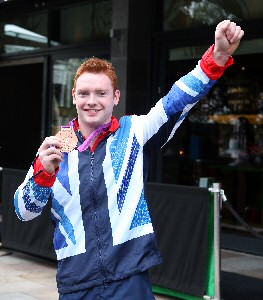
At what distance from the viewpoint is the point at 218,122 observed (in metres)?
10.8

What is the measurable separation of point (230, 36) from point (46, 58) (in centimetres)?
932

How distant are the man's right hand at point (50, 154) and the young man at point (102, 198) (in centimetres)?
13

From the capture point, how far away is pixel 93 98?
2295mm

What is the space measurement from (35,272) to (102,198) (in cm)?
531

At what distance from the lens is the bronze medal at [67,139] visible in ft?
7.12

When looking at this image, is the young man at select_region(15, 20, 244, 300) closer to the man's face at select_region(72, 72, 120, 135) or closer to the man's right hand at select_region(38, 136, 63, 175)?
the man's face at select_region(72, 72, 120, 135)

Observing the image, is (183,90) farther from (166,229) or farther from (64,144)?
(166,229)

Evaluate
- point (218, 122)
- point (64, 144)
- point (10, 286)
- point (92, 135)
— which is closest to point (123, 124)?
point (92, 135)

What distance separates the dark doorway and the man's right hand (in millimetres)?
9593

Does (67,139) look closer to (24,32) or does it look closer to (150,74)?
(150,74)

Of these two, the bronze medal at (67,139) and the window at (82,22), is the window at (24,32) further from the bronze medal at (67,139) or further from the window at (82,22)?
the bronze medal at (67,139)

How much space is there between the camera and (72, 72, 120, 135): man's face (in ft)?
7.57

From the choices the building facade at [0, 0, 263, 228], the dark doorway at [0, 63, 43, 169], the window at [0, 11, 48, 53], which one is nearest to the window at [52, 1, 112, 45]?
the building facade at [0, 0, 263, 228]

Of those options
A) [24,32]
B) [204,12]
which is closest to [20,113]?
[24,32]
